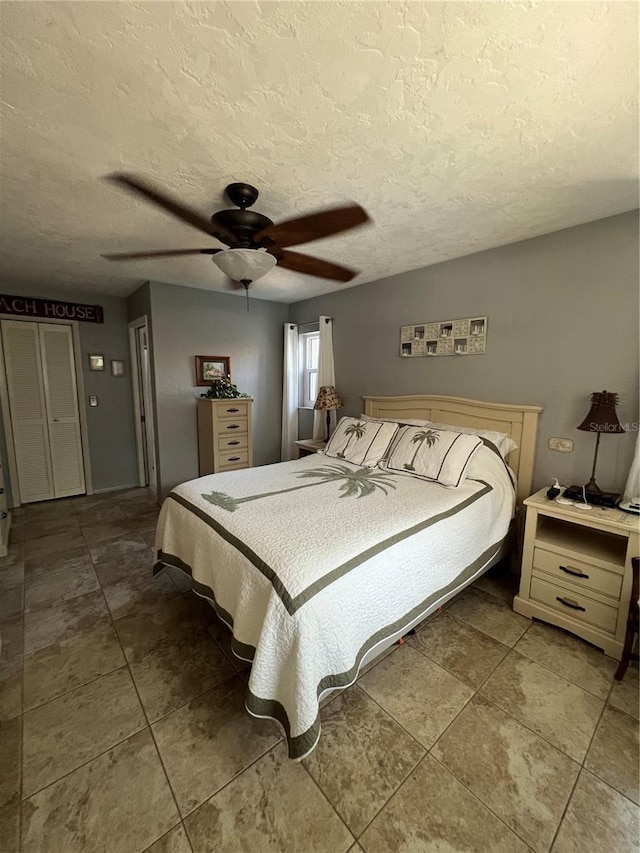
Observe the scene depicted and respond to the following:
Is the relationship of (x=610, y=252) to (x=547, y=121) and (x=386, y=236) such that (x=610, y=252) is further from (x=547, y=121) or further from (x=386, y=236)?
(x=386, y=236)

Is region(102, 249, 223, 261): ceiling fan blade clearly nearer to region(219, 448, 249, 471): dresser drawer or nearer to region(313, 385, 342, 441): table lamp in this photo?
region(313, 385, 342, 441): table lamp

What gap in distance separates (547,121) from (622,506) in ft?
6.27

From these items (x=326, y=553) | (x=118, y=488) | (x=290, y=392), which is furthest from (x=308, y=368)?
(x=326, y=553)

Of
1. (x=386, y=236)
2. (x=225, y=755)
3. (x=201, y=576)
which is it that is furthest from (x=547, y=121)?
(x=225, y=755)

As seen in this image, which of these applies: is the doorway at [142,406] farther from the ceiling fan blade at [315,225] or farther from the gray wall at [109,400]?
the ceiling fan blade at [315,225]

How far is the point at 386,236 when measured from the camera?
2340 mm

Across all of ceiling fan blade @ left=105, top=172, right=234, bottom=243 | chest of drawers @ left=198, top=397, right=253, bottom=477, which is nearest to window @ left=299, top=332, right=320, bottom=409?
chest of drawers @ left=198, top=397, right=253, bottom=477

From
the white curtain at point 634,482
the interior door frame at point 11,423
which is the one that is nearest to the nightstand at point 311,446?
the white curtain at point 634,482

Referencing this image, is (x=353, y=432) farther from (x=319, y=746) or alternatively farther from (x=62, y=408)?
(x=62, y=408)

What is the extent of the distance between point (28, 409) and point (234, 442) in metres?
2.29

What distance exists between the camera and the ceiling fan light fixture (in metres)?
1.67

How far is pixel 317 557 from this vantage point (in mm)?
1410

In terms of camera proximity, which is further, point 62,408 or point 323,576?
point 62,408

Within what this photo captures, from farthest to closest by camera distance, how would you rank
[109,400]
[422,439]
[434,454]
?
[109,400]
[422,439]
[434,454]
